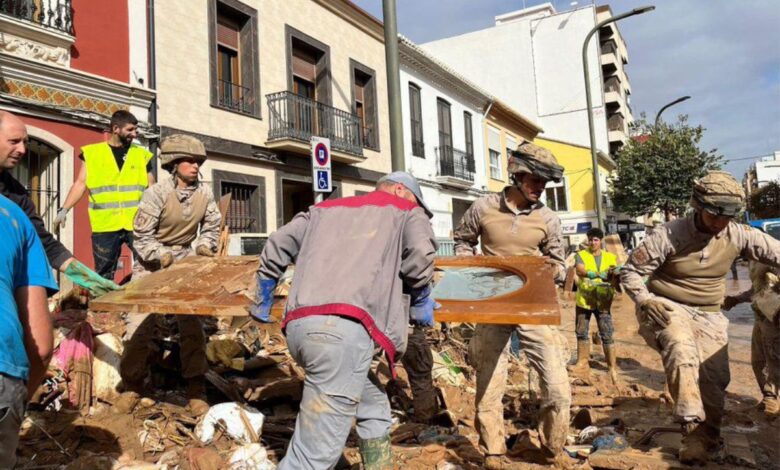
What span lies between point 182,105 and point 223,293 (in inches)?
310

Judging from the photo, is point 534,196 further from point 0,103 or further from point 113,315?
point 0,103


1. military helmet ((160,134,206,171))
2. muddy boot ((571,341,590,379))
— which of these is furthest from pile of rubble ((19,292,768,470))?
military helmet ((160,134,206,171))

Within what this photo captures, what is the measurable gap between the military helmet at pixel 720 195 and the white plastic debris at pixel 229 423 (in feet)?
11.6

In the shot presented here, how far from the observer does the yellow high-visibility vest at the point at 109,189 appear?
5.05 m

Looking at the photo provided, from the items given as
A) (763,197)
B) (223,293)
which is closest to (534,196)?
(223,293)

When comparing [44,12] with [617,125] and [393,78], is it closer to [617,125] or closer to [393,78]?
[393,78]

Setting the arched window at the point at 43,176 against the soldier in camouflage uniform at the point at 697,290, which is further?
the arched window at the point at 43,176

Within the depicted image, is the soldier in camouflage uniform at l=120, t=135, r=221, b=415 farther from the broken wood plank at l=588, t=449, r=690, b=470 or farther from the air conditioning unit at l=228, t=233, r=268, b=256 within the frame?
the air conditioning unit at l=228, t=233, r=268, b=256

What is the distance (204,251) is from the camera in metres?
4.34

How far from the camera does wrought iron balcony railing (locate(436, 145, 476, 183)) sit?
64.8 ft

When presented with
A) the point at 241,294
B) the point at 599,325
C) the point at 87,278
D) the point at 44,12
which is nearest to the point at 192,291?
the point at 241,294

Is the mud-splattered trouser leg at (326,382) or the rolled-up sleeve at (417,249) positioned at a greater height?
the rolled-up sleeve at (417,249)

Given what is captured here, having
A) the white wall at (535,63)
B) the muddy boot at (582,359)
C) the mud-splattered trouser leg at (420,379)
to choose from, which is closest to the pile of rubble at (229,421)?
the mud-splattered trouser leg at (420,379)

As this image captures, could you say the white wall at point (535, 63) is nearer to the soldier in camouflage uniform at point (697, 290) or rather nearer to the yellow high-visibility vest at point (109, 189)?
the yellow high-visibility vest at point (109, 189)
